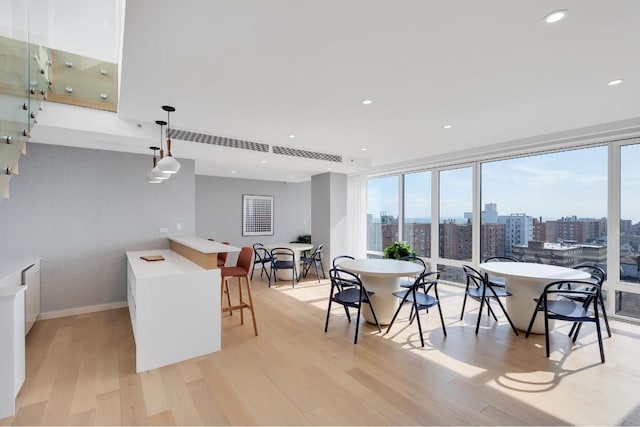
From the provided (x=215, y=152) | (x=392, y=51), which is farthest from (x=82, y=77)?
(x=392, y=51)

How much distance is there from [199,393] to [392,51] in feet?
9.87

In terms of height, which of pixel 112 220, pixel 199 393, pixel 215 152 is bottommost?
pixel 199 393

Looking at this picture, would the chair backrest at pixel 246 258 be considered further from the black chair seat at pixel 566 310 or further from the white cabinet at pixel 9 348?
the black chair seat at pixel 566 310

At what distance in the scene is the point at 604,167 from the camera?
158 inches

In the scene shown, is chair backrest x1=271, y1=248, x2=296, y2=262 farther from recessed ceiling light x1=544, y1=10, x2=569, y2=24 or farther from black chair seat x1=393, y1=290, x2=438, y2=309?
recessed ceiling light x1=544, y1=10, x2=569, y2=24

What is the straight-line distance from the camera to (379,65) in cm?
228

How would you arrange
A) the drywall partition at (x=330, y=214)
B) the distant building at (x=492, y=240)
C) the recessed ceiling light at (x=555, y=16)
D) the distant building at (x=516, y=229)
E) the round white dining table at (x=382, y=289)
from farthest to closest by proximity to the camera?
1. the drywall partition at (x=330, y=214)
2. the distant building at (x=492, y=240)
3. the distant building at (x=516, y=229)
4. the round white dining table at (x=382, y=289)
5. the recessed ceiling light at (x=555, y=16)

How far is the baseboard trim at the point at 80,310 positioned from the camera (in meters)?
4.01

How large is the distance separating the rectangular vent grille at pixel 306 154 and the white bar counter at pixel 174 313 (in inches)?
95.2

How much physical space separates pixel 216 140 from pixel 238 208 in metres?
3.64

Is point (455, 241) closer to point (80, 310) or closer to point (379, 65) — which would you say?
point (379, 65)

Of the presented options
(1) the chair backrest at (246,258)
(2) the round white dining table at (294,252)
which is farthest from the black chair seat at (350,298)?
(2) the round white dining table at (294,252)

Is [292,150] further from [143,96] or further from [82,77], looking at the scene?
[82,77]

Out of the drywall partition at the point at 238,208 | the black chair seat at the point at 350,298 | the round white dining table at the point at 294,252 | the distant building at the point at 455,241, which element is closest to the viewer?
the black chair seat at the point at 350,298
